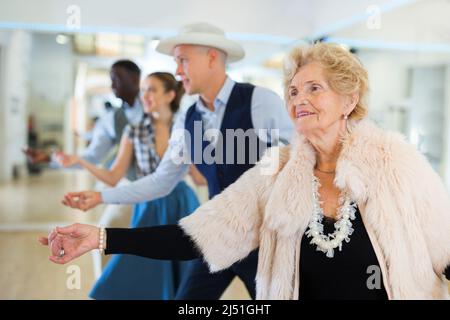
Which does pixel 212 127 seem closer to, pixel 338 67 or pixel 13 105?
pixel 338 67

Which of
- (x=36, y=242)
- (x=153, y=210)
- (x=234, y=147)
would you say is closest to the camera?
(x=234, y=147)

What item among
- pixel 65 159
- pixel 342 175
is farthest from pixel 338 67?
pixel 65 159

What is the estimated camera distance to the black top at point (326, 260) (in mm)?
1165

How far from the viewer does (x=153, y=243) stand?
3.99ft

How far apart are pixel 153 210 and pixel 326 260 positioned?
1251 mm

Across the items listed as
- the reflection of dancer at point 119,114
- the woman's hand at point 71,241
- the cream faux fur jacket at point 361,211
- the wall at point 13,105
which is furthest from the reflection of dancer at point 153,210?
the wall at point 13,105

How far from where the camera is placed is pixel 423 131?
12.7ft

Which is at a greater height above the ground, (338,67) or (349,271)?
(338,67)

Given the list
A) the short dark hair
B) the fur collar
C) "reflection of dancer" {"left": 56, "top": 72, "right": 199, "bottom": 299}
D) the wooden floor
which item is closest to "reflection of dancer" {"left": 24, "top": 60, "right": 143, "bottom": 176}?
the short dark hair

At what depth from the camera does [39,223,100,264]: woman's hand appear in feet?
3.84

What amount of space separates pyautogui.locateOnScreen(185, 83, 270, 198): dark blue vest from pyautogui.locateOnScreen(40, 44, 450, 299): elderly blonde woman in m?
0.48

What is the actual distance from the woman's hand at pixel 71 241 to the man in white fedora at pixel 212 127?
22.7 inches
